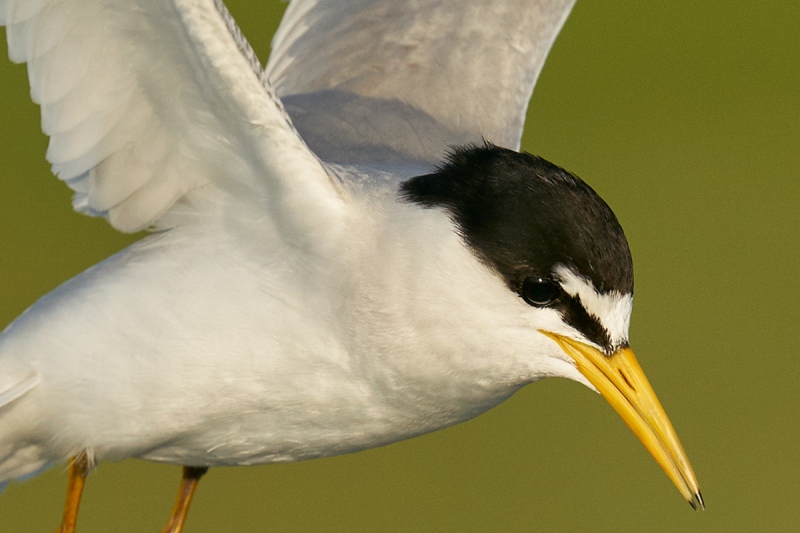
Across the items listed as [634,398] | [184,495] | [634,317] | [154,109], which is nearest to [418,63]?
[154,109]

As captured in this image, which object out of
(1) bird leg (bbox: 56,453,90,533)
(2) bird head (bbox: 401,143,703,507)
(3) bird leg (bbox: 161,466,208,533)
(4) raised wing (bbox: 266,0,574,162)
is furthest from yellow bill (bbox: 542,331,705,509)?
(3) bird leg (bbox: 161,466,208,533)

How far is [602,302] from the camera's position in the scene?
305 centimetres

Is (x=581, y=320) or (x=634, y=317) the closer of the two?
(x=581, y=320)

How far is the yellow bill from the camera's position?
3.11m

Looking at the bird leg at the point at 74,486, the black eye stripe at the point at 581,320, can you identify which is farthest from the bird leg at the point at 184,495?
the black eye stripe at the point at 581,320

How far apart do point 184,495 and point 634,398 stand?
1603mm

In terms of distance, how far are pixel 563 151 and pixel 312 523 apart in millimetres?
3239

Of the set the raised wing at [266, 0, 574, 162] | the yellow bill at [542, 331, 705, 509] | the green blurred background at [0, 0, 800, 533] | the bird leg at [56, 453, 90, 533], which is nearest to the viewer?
the yellow bill at [542, 331, 705, 509]

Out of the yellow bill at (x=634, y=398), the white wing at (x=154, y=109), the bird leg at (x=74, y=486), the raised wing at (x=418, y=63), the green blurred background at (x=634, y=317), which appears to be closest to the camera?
the white wing at (x=154, y=109)

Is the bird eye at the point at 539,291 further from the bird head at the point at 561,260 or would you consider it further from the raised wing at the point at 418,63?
the raised wing at the point at 418,63

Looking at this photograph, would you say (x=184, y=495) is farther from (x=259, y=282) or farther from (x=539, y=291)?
(x=539, y=291)

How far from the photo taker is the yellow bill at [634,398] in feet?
10.2

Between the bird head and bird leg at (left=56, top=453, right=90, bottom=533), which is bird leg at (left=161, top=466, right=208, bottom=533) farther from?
Result: the bird head

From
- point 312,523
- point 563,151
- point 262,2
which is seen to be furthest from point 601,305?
point 262,2
